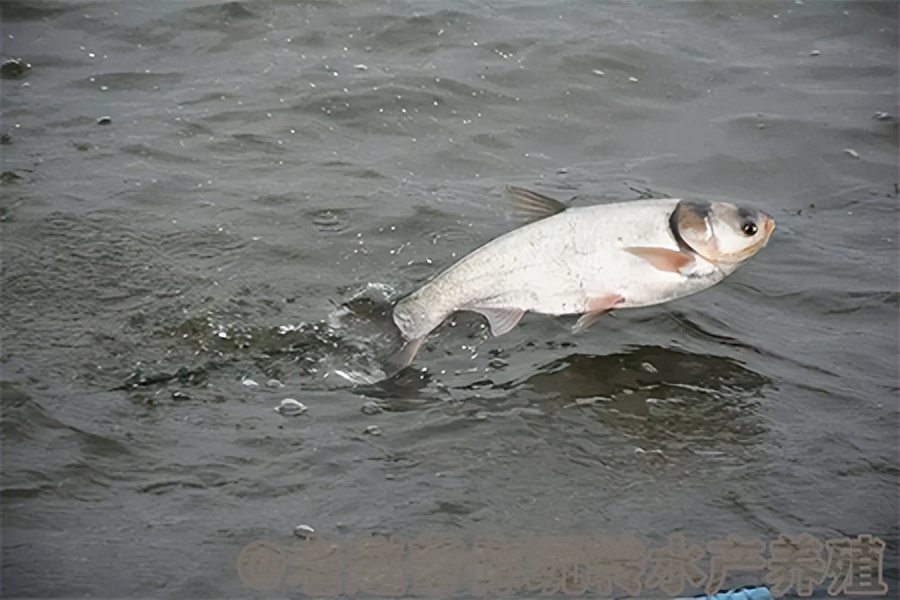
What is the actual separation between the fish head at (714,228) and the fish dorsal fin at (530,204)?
0.48 m

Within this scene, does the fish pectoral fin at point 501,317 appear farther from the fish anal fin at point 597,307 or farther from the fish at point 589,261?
the fish anal fin at point 597,307

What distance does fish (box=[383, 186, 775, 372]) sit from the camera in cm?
512

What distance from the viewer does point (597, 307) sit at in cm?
522

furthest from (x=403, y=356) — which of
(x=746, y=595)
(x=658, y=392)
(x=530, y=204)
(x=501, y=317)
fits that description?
(x=746, y=595)

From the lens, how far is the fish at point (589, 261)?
512 cm

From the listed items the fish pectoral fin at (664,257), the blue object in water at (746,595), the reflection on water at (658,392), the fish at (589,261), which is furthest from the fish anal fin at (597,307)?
the blue object in water at (746,595)

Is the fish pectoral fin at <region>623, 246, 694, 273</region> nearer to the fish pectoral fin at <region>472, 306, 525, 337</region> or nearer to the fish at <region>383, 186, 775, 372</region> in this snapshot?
the fish at <region>383, 186, 775, 372</region>

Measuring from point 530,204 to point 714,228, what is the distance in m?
0.74

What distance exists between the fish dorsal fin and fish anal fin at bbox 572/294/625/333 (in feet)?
1.30

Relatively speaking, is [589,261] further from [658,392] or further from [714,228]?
[658,392]

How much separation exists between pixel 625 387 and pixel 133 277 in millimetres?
2387

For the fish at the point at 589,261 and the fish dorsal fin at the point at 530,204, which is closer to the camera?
the fish at the point at 589,261

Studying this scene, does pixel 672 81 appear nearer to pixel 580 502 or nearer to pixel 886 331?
pixel 886 331

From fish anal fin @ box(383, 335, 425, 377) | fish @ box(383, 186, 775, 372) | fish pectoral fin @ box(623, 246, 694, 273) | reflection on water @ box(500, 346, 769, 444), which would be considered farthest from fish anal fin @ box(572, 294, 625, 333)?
fish anal fin @ box(383, 335, 425, 377)
